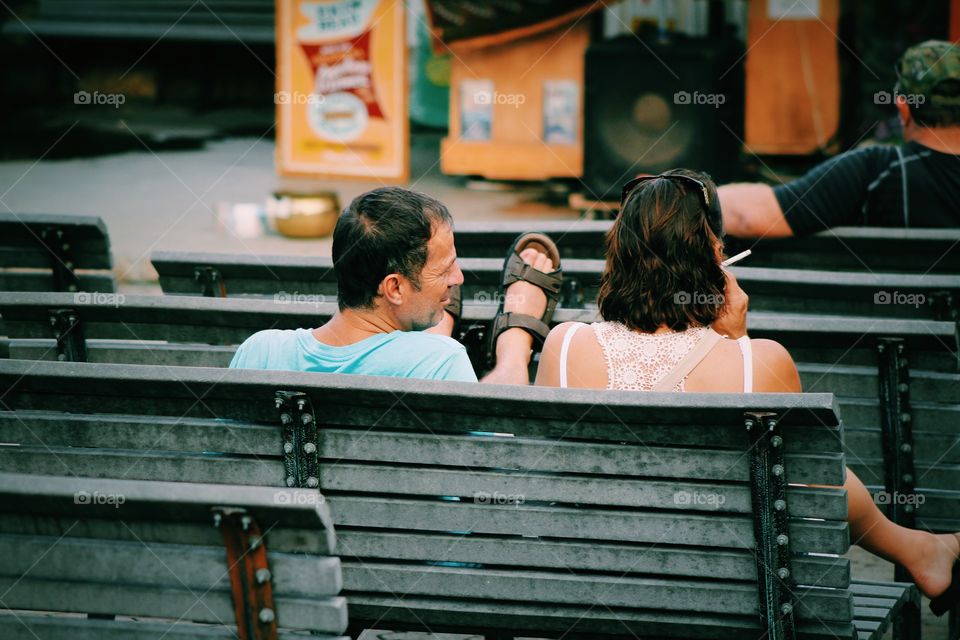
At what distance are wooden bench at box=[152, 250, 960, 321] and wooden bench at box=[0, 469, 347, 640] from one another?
1.95m

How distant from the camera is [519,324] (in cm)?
342

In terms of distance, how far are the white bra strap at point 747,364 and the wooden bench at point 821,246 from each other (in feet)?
4.98

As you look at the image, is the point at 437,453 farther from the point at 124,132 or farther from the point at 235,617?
the point at 124,132

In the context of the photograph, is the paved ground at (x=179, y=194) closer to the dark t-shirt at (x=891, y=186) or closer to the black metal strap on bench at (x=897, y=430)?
the dark t-shirt at (x=891, y=186)

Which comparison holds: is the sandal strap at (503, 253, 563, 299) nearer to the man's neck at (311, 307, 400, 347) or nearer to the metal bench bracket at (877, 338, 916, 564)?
the man's neck at (311, 307, 400, 347)

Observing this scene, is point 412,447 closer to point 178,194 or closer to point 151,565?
point 151,565

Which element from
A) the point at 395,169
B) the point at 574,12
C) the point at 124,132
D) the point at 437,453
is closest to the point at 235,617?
the point at 437,453

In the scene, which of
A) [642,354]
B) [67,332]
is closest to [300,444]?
[642,354]

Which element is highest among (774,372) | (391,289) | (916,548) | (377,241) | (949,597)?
(377,241)

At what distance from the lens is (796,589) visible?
2.54 meters

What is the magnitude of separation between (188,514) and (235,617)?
0.22 m

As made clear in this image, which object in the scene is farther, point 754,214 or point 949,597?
point 754,214

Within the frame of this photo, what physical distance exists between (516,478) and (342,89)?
7759mm

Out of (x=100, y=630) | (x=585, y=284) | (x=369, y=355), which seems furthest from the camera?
(x=585, y=284)
